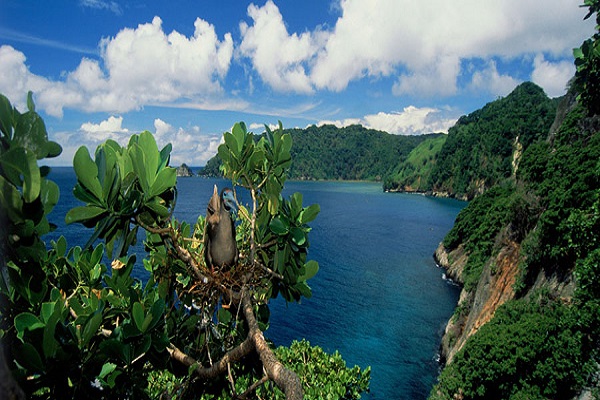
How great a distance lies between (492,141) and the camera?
86125mm

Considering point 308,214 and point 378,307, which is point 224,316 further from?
point 378,307

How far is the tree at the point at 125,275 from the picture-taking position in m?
1.35

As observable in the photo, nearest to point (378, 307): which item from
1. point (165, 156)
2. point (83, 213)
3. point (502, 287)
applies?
point (502, 287)

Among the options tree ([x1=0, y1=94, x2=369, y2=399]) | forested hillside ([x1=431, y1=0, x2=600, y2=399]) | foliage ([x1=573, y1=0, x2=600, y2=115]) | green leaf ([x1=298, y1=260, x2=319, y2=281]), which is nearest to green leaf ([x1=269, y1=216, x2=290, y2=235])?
tree ([x1=0, y1=94, x2=369, y2=399])

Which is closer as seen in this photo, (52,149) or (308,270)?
(52,149)

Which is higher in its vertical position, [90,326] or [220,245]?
[220,245]

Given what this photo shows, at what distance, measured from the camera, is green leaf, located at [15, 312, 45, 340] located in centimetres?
148

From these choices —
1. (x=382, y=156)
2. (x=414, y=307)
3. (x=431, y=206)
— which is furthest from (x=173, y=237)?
(x=382, y=156)

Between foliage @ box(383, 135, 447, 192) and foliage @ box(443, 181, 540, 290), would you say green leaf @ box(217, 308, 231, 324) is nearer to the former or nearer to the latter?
foliage @ box(443, 181, 540, 290)

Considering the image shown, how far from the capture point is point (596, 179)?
12.0 m

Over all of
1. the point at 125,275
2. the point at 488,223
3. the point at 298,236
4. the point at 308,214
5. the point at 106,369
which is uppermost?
the point at 308,214

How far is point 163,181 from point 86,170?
0.40 metres

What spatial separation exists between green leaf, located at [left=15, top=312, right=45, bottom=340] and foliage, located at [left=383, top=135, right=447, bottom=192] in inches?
4331

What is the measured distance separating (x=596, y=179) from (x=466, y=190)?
8200 centimetres
